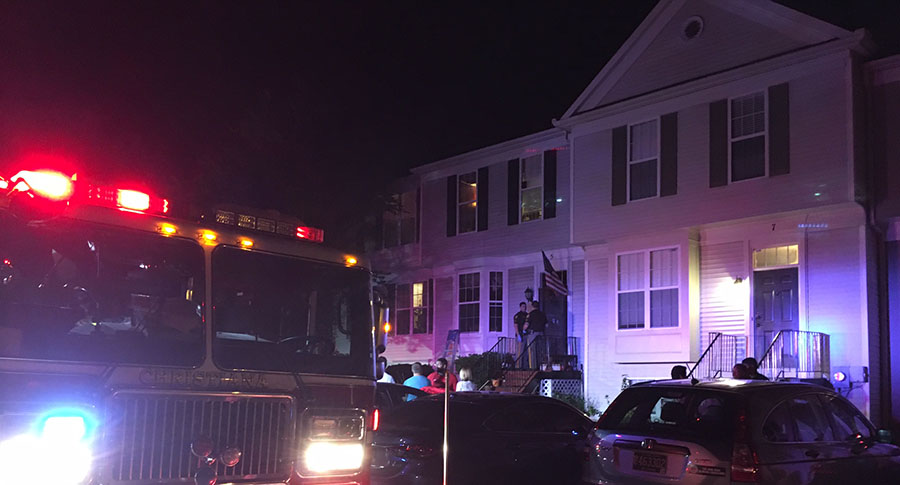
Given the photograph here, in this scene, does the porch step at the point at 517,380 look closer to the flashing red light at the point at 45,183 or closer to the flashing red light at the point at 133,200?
the flashing red light at the point at 133,200

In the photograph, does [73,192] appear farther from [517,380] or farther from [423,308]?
[423,308]

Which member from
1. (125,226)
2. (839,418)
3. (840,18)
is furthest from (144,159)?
(840,18)

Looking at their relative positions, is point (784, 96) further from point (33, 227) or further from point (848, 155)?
point (33, 227)

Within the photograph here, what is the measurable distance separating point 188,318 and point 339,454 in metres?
1.46

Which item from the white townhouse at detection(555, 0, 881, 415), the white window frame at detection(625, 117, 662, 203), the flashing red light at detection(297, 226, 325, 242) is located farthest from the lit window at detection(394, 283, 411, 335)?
the flashing red light at detection(297, 226, 325, 242)

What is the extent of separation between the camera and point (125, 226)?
5.42 metres

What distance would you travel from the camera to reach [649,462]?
24.4ft

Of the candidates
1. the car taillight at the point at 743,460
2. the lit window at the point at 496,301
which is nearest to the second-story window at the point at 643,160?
the lit window at the point at 496,301

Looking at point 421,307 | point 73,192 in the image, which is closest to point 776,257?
point 421,307

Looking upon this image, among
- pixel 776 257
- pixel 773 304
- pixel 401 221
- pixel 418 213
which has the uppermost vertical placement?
pixel 418 213

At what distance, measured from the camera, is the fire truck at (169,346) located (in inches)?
192

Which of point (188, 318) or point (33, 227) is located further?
point (188, 318)

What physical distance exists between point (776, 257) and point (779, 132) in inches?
97.2

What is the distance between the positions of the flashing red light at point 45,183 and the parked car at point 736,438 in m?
5.09
